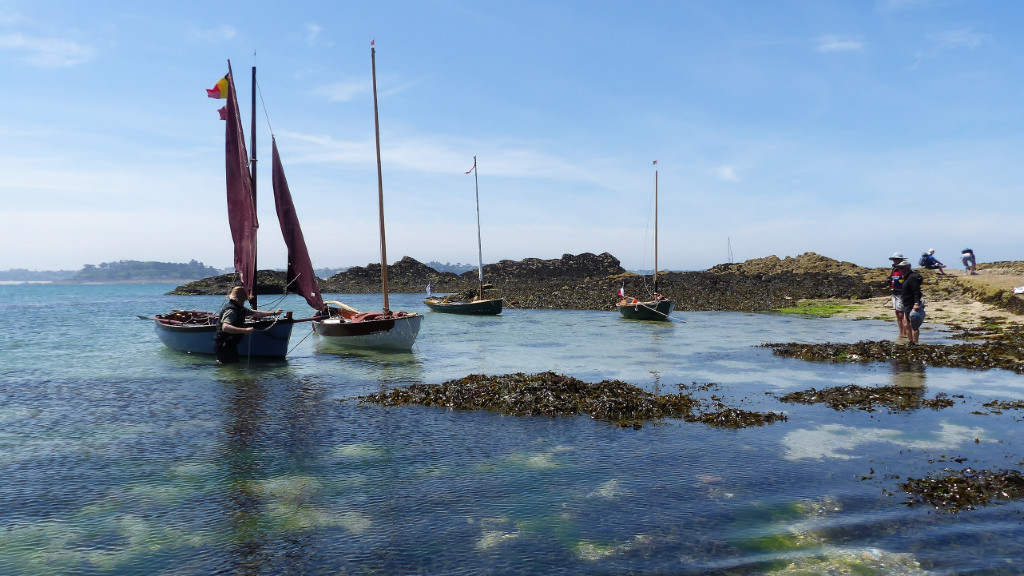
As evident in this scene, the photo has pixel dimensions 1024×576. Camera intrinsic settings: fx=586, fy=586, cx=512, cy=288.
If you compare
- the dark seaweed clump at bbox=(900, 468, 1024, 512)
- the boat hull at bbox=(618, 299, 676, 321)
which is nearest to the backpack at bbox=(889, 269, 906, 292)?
the dark seaweed clump at bbox=(900, 468, 1024, 512)

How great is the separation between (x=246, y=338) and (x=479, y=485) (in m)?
16.1

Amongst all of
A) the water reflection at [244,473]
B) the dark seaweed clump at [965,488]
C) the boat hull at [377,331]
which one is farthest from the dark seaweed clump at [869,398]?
the boat hull at [377,331]

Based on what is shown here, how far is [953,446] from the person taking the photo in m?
9.93

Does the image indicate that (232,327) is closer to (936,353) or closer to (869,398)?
(869,398)

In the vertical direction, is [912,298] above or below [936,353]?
above

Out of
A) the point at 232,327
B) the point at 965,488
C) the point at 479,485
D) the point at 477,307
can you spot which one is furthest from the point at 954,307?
the point at 232,327

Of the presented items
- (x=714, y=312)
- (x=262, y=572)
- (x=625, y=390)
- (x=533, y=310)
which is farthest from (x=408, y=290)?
(x=262, y=572)

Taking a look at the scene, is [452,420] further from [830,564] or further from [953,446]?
[953,446]

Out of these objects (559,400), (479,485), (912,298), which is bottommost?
(479,485)

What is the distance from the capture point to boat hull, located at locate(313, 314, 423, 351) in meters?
24.0

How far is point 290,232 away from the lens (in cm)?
2241

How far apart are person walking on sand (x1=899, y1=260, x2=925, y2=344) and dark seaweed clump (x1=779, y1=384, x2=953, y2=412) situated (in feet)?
27.1

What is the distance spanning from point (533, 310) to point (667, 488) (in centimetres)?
5020

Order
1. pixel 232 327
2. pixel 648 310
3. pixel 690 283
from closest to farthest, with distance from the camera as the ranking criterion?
pixel 232 327, pixel 648 310, pixel 690 283
